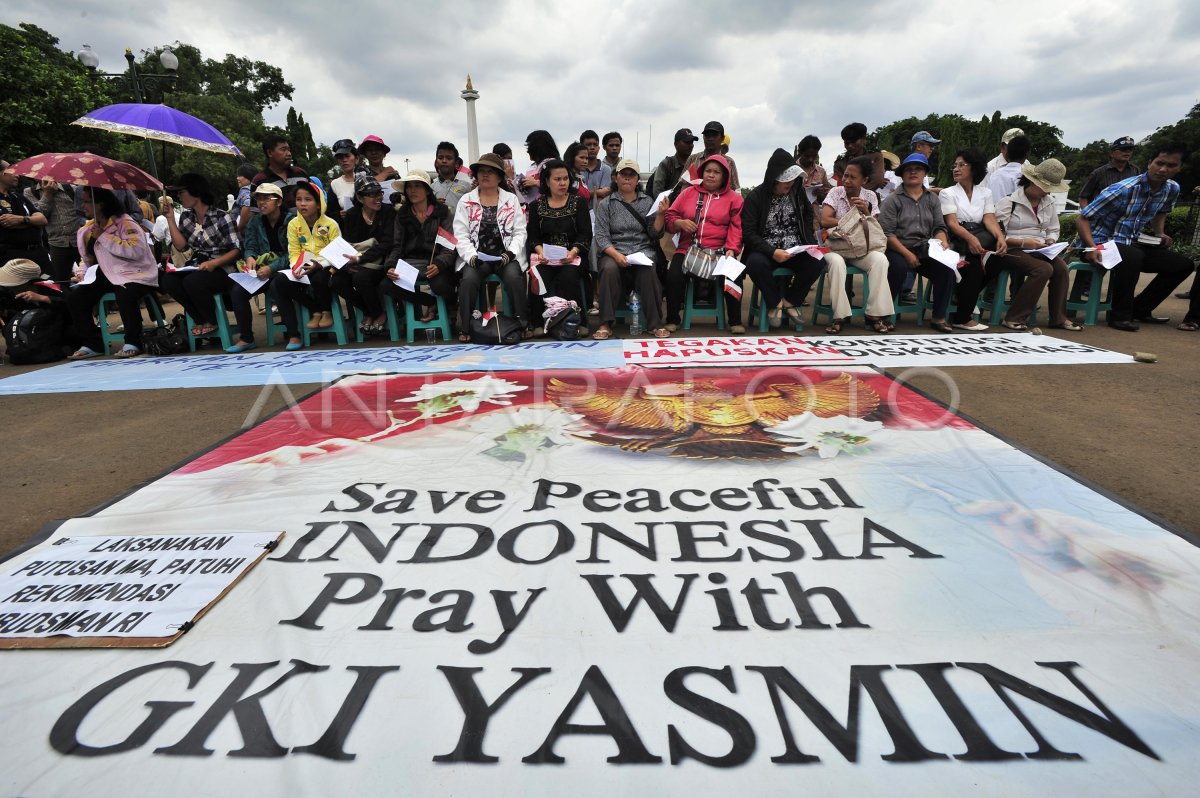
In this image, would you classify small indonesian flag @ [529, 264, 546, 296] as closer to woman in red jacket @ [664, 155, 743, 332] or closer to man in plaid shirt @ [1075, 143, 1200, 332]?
woman in red jacket @ [664, 155, 743, 332]

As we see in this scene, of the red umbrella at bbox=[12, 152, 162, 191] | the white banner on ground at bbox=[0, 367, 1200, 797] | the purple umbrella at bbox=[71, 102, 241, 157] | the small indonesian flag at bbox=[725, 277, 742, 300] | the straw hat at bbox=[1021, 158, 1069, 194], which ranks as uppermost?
the purple umbrella at bbox=[71, 102, 241, 157]

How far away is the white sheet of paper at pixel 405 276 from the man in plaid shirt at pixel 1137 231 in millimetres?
6003

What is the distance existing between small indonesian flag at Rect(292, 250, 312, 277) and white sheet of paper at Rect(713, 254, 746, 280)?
3636 millimetres

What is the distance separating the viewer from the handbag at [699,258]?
5402mm

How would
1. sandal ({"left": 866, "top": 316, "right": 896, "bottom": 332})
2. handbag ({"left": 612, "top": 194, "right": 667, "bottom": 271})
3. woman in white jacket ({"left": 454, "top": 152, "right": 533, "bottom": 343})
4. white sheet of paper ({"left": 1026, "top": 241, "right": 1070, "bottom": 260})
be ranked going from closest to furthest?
white sheet of paper ({"left": 1026, "top": 241, "right": 1070, "bottom": 260}) < woman in white jacket ({"left": 454, "top": 152, "right": 533, "bottom": 343}) < sandal ({"left": 866, "top": 316, "right": 896, "bottom": 332}) < handbag ({"left": 612, "top": 194, "right": 667, "bottom": 271})

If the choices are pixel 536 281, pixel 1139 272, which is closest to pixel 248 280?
pixel 536 281

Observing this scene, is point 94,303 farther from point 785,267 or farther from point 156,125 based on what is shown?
point 785,267

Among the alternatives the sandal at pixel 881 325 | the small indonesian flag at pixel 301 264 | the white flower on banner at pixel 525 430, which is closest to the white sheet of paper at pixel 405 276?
the small indonesian flag at pixel 301 264

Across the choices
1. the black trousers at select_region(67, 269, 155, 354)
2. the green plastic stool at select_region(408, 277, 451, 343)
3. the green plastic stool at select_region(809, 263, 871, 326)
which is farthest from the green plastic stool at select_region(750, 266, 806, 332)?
the black trousers at select_region(67, 269, 155, 354)

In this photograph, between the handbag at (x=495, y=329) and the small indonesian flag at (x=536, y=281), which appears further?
the small indonesian flag at (x=536, y=281)

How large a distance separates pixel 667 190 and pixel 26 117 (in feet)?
56.1

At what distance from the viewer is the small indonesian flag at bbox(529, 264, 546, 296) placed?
5.43m

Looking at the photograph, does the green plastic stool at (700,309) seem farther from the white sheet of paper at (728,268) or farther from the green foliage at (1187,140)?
the green foliage at (1187,140)

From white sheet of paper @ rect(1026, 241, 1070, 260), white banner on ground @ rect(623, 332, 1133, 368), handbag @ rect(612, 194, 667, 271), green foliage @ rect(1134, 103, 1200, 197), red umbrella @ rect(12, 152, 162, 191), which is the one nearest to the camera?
white banner on ground @ rect(623, 332, 1133, 368)
